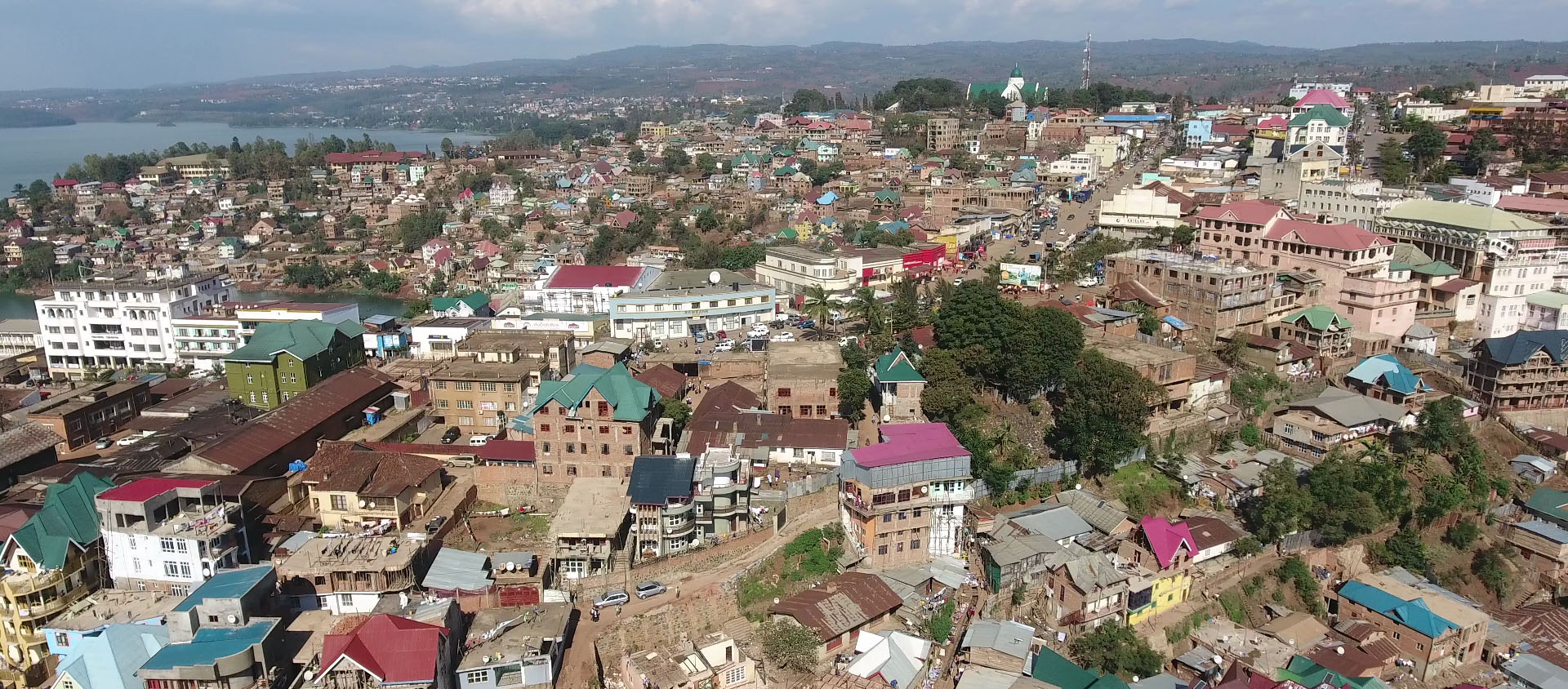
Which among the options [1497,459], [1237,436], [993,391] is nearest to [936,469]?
[993,391]

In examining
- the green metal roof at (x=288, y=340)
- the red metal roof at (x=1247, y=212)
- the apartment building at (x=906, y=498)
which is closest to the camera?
the apartment building at (x=906, y=498)

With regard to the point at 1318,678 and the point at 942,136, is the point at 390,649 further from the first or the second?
the point at 942,136

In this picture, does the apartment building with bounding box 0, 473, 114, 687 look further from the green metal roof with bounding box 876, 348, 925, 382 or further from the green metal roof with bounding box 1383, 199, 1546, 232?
the green metal roof with bounding box 1383, 199, 1546, 232

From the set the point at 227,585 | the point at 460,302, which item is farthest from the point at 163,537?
the point at 460,302

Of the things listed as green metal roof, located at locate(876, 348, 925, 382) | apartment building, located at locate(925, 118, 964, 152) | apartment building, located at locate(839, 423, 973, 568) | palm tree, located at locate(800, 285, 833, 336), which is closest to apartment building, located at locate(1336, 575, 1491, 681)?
apartment building, located at locate(839, 423, 973, 568)

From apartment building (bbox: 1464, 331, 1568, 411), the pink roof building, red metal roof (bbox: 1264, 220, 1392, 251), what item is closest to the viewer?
the pink roof building

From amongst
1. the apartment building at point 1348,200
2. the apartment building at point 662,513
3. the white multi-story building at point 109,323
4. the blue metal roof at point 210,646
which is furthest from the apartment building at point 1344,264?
the white multi-story building at point 109,323

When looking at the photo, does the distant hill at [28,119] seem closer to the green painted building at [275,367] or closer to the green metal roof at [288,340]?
the green metal roof at [288,340]
